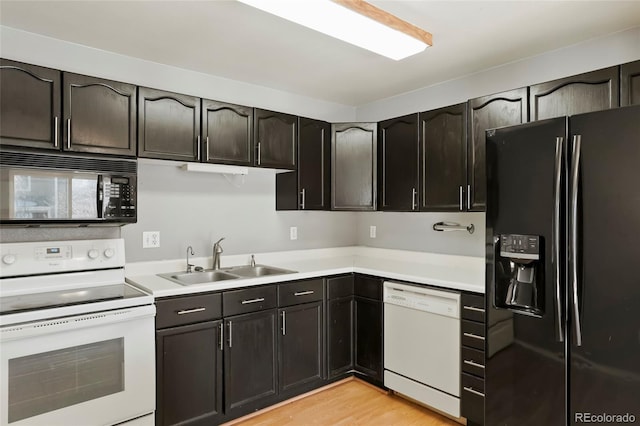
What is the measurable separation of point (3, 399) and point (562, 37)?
11.8ft

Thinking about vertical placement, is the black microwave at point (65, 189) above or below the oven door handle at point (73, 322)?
above

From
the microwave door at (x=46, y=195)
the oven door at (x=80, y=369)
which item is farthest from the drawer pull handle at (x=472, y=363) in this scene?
the microwave door at (x=46, y=195)

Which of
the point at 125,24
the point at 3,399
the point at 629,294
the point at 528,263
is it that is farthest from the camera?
the point at 125,24

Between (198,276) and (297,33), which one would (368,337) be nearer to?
(198,276)

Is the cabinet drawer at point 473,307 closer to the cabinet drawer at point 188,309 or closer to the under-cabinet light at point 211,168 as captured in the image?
the cabinet drawer at point 188,309

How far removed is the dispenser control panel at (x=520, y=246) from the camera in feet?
6.23

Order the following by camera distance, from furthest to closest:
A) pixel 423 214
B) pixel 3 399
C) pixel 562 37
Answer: pixel 423 214 < pixel 562 37 < pixel 3 399

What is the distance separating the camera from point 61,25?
2.31m

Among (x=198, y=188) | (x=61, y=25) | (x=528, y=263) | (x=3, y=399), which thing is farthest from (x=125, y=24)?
(x=528, y=263)

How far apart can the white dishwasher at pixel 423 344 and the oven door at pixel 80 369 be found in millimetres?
1620

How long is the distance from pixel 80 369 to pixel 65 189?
95 cm

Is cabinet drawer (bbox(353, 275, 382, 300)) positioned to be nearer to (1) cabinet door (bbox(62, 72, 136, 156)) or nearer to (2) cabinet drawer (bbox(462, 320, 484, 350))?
(2) cabinet drawer (bbox(462, 320, 484, 350))

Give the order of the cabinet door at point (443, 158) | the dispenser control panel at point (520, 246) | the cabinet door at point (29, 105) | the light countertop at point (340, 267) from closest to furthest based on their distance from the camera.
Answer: the dispenser control panel at point (520, 246), the cabinet door at point (29, 105), the light countertop at point (340, 267), the cabinet door at point (443, 158)

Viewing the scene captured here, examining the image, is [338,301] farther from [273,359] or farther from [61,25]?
[61,25]
